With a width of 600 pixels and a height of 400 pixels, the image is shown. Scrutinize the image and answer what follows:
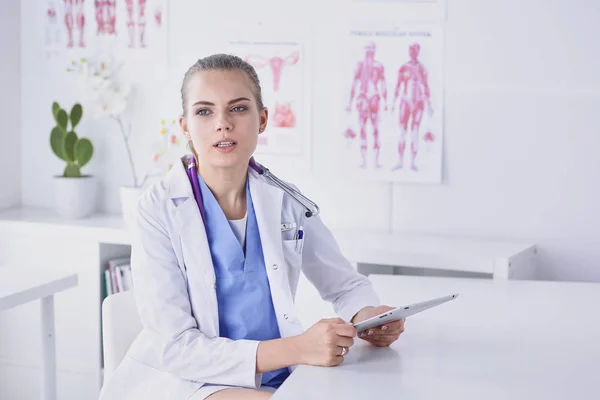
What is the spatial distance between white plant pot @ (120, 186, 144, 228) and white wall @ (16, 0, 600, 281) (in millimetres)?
604

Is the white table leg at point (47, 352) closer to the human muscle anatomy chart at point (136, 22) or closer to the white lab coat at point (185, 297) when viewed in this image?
the white lab coat at point (185, 297)

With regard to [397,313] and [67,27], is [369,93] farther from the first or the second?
[397,313]

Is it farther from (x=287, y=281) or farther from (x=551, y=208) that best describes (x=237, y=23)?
(x=287, y=281)

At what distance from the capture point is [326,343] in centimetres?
155

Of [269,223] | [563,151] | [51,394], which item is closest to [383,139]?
[563,151]

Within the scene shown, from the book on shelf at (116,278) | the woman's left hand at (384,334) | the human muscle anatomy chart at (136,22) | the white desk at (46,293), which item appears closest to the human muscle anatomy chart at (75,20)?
the human muscle anatomy chart at (136,22)

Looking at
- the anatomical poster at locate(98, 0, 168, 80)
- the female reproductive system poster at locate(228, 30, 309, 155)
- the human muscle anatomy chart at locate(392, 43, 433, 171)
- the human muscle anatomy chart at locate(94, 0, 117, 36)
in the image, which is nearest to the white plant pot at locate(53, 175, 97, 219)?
the anatomical poster at locate(98, 0, 168, 80)

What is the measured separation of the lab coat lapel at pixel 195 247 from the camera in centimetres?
174

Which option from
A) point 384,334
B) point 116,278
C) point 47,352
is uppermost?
point 384,334

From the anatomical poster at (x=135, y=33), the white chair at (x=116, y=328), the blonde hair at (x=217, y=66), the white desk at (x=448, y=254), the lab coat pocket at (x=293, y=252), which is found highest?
the anatomical poster at (x=135, y=33)

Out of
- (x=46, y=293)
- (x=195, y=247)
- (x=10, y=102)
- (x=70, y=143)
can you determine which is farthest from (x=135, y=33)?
(x=195, y=247)

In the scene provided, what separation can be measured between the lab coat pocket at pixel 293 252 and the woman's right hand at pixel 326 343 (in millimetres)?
342

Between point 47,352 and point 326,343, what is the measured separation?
118 centimetres

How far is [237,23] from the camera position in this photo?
3.14 m
